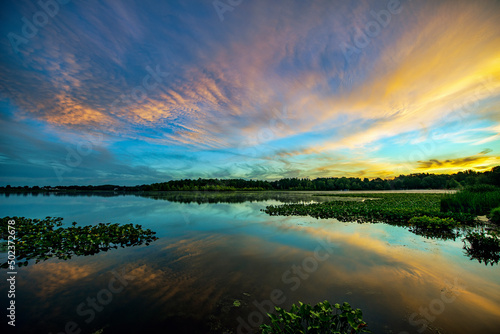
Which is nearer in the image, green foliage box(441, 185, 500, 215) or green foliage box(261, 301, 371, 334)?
green foliage box(261, 301, 371, 334)

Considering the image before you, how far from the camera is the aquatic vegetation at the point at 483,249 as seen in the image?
8.67 m

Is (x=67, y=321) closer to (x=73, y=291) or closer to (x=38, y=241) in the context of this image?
(x=73, y=291)

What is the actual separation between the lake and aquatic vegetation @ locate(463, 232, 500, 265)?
53 cm

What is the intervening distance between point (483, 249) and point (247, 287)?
38.8ft

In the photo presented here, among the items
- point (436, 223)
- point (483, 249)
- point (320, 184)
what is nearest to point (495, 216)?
point (436, 223)

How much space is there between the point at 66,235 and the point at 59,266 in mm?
4773

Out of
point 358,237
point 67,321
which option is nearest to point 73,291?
point 67,321

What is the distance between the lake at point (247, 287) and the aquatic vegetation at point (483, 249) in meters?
0.53

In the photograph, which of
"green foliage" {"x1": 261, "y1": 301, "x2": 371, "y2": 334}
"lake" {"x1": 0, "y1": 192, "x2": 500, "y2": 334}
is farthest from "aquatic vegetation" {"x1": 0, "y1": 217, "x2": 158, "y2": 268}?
"green foliage" {"x1": 261, "y1": 301, "x2": 371, "y2": 334}

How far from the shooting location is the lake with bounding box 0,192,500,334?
4.73m

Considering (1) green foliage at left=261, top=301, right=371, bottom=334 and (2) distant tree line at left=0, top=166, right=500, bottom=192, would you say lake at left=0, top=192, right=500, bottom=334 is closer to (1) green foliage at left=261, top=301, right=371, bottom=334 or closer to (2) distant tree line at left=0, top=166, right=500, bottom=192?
(1) green foliage at left=261, top=301, right=371, bottom=334

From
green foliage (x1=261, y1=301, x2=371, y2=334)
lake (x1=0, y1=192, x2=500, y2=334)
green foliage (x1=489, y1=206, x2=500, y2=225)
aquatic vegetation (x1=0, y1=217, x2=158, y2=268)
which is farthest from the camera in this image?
green foliage (x1=489, y1=206, x2=500, y2=225)

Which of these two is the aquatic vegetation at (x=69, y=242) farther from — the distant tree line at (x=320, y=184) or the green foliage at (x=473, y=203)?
the distant tree line at (x=320, y=184)

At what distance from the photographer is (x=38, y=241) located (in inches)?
416
